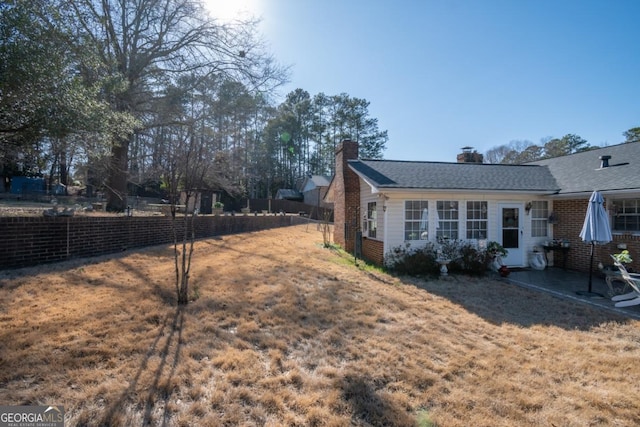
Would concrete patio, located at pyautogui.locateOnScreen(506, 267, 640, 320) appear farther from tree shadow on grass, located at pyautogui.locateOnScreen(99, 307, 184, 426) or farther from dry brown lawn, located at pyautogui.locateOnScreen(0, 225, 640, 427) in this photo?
tree shadow on grass, located at pyautogui.locateOnScreen(99, 307, 184, 426)

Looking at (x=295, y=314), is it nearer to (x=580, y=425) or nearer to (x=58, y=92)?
(x=580, y=425)

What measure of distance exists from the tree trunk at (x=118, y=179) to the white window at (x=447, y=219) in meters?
13.4

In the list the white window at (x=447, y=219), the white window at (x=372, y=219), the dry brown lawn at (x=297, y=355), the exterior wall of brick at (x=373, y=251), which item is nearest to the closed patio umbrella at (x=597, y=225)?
the dry brown lawn at (x=297, y=355)

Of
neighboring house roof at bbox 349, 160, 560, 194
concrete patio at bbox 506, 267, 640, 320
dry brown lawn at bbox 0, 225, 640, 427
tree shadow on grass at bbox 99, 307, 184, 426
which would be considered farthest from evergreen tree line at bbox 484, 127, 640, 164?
tree shadow on grass at bbox 99, 307, 184, 426

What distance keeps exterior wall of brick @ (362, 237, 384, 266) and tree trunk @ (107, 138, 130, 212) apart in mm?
11005

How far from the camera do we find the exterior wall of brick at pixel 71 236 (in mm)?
6059

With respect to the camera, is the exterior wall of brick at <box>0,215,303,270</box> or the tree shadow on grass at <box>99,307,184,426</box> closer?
the tree shadow on grass at <box>99,307,184,426</box>

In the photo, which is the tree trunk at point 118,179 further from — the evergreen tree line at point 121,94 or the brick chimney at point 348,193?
the brick chimney at point 348,193

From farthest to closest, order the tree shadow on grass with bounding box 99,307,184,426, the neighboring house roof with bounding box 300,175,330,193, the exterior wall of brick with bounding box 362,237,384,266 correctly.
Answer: the neighboring house roof with bounding box 300,175,330,193, the exterior wall of brick with bounding box 362,237,384,266, the tree shadow on grass with bounding box 99,307,184,426

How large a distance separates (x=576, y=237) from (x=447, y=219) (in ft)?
13.4

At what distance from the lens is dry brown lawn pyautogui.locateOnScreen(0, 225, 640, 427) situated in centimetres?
275

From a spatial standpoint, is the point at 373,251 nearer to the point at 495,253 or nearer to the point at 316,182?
the point at 495,253

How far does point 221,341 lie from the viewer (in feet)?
12.8

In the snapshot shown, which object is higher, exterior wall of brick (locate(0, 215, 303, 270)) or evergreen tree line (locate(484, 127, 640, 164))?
evergreen tree line (locate(484, 127, 640, 164))
